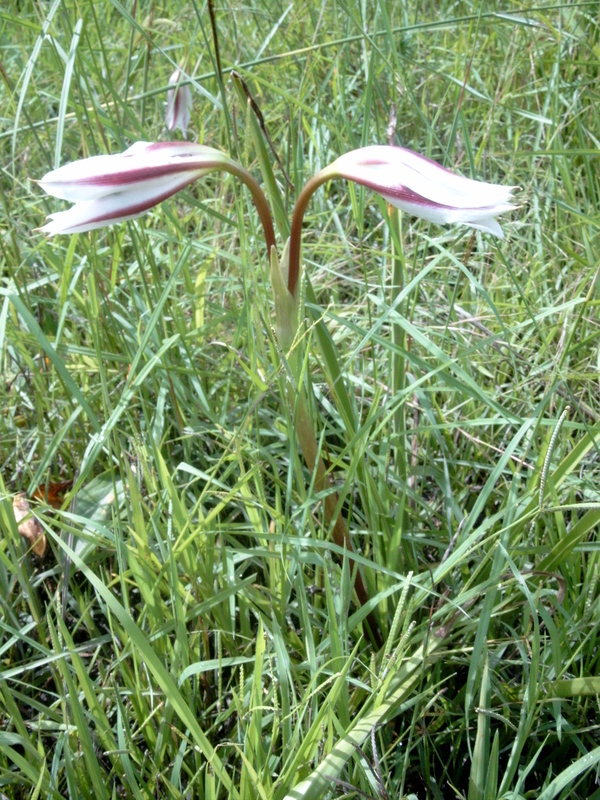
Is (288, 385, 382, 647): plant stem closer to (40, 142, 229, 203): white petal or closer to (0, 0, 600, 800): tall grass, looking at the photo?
(0, 0, 600, 800): tall grass

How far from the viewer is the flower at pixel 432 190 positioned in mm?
673

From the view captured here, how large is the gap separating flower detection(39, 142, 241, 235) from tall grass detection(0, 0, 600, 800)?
13 cm

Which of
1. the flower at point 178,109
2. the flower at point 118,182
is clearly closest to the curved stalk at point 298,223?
the flower at point 118,182

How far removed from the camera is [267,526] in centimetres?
107

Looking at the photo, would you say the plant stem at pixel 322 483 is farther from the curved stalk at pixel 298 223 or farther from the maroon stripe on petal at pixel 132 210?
the maroon stripe on petal at pixel 132 210

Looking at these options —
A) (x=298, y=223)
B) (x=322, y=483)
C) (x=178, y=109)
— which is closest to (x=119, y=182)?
(x=298, y=223)

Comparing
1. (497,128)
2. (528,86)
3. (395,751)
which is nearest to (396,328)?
(395,751)

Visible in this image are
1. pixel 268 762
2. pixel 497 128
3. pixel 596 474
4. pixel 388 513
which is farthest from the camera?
pixel 497 128

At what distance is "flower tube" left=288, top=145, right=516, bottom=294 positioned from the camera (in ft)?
2.21

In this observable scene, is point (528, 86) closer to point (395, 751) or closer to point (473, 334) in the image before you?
point (473, 334)

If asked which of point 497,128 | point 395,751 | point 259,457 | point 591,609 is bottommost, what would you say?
point 395,751

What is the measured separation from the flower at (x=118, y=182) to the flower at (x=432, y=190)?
19 centimetres

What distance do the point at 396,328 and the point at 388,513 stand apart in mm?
266

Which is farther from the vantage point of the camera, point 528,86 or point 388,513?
point 528,86
